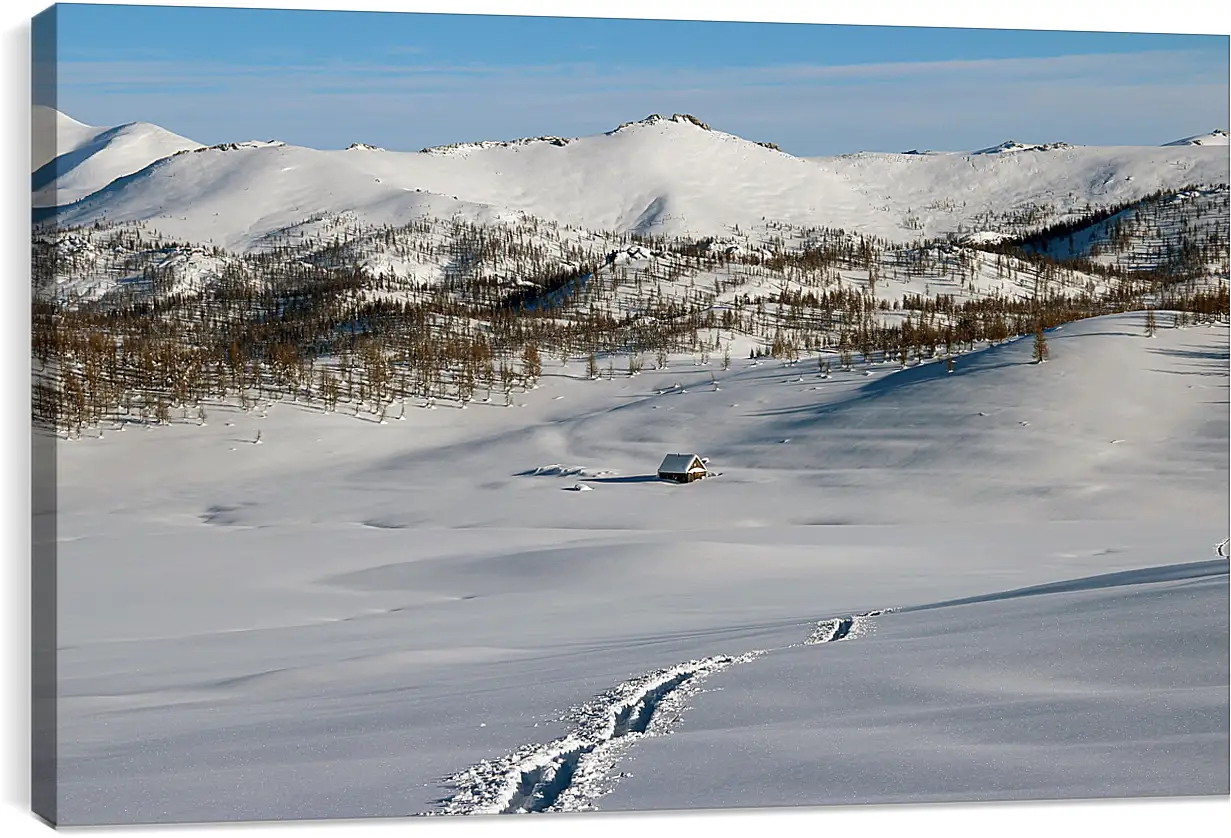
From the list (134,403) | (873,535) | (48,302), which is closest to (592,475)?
(873,535)

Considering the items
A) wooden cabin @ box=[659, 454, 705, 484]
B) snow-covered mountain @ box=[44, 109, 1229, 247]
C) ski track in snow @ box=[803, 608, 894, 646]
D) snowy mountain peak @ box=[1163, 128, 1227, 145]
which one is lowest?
ski track in snow @ box=[803, 608, 894, 646]

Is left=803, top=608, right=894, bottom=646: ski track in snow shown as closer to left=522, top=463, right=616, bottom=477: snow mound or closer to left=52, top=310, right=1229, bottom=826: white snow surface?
→ left=52, top=310, right=1229, bottom=826: white snow surface

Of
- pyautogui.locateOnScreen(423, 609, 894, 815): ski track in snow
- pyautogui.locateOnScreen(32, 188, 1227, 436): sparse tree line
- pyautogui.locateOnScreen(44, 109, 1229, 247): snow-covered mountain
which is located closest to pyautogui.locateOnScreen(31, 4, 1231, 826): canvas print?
pyautogui.locateOnScreen(423, 609, 894, 815): ski track in snow

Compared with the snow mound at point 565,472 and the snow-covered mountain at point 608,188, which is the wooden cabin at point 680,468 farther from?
the snow-covered mountain at point 608,188

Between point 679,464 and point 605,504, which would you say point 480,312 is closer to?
point 679,464

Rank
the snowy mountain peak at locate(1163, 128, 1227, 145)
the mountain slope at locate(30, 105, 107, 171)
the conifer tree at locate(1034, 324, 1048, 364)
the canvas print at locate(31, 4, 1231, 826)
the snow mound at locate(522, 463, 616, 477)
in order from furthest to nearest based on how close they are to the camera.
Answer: the conifer tree at locate(1034, 324, 1048, 364) → the snow mound at locate(522, 463, 616, 477) → the snowy mountain peak at locate(1163, 128, 1227, 145) → the mountain slope at locate(30, 105, 107, 171) → the canvas print at locate(31, 4, 1231, 826)
